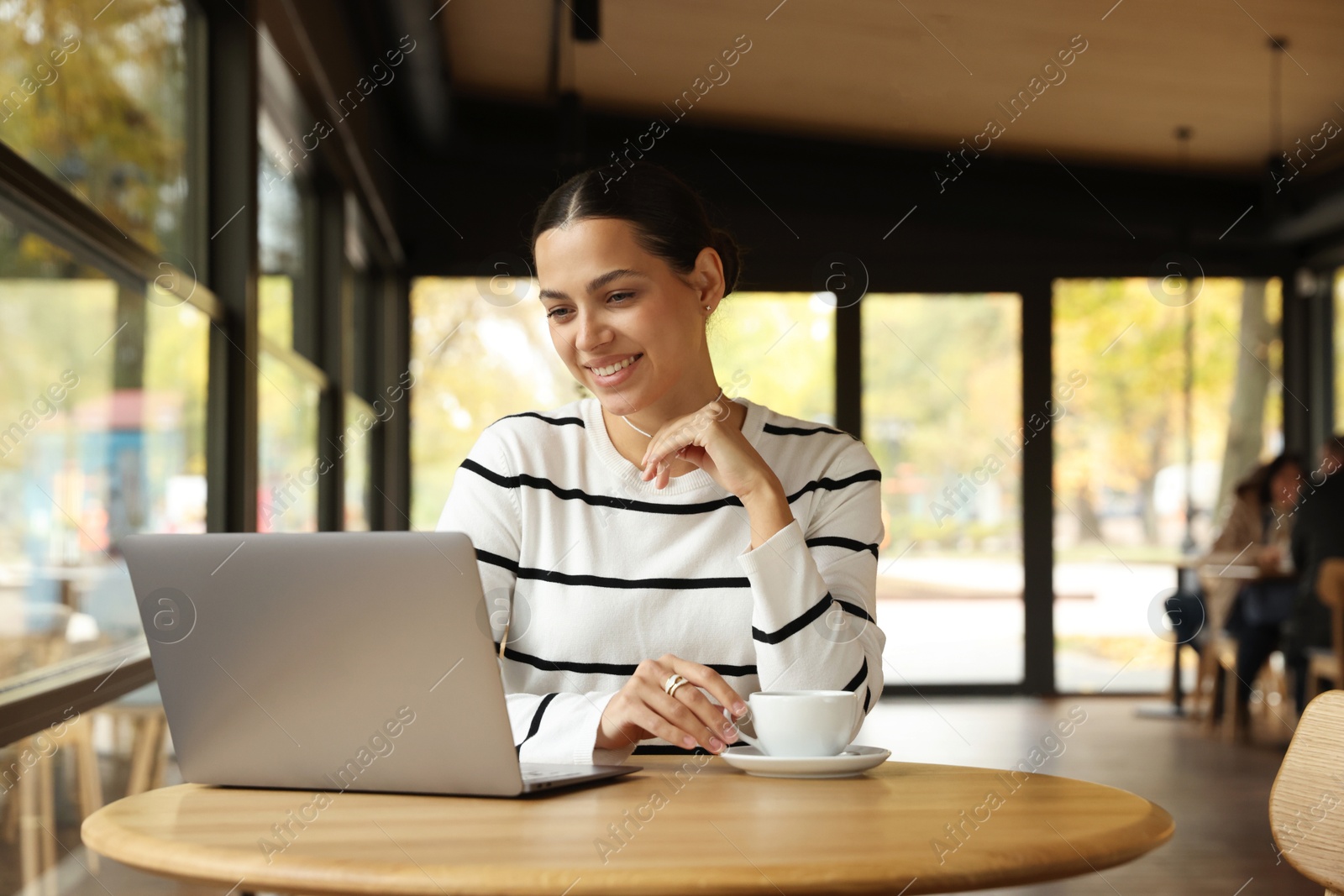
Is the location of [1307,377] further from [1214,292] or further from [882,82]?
[882,82]

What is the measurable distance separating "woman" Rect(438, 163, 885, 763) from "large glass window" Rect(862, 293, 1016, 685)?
226 inches

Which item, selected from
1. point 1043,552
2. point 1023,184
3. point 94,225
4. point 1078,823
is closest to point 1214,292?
point 1023,184

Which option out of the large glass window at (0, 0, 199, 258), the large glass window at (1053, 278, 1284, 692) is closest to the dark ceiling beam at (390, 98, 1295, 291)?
the large glass window at (1053, 278, 1284, 692)

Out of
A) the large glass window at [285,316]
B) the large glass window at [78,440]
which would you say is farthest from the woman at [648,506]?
the large glass window at [285,316]

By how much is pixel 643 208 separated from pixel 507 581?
1.64 feet

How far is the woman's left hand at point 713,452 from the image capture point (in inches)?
52.6

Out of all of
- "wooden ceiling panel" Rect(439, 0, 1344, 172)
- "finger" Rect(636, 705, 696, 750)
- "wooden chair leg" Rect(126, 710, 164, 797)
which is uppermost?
"wooden ceiling panel" Rect(439, 0, 1344, 172)

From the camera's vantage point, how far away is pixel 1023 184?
7.40 metres

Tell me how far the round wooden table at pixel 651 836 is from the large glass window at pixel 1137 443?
652 centimetres

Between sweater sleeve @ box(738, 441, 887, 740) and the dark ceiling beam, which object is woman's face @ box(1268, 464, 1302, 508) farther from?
sweater sleeve @ box(738, 441, 887, 740)

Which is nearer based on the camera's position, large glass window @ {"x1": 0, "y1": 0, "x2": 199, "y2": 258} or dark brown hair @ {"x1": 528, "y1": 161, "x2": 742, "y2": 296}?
dark brown hair @ {"x1": 528, "y1": 161, "x2": 742, "y2": 296}

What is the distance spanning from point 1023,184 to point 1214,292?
1.33 m

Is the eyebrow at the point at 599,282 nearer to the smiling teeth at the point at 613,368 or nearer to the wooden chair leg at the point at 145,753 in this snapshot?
the smiling teeth at the point at 613,368

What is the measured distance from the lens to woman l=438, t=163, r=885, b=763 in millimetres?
1360
